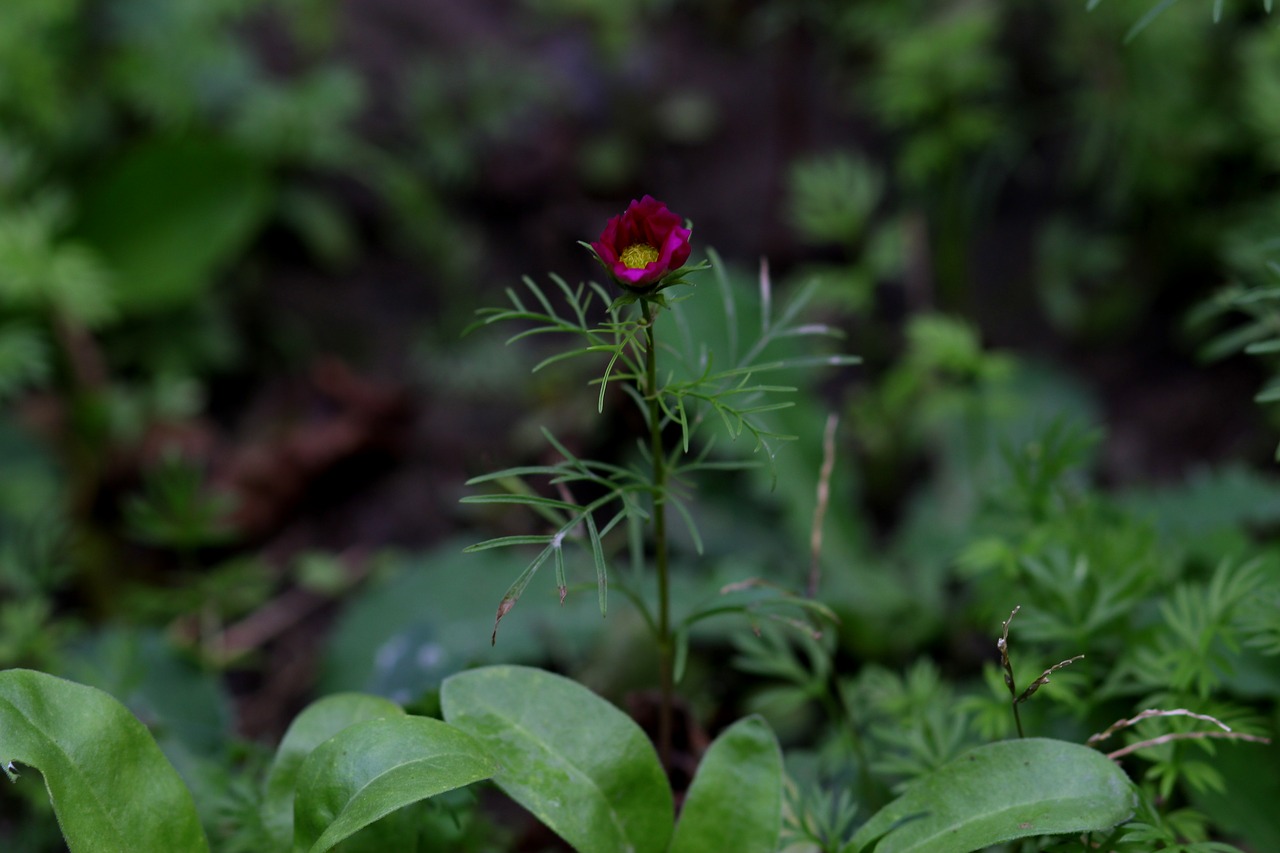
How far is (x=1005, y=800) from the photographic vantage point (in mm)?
917

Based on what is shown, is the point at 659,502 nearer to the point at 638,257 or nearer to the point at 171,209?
the point at 638,257

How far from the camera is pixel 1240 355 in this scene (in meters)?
2.51

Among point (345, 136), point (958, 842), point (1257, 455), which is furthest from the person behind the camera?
point (345, 136)

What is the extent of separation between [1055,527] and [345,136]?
8.45ft

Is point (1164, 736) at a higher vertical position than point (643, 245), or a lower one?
lower

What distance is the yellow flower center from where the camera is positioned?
87cm

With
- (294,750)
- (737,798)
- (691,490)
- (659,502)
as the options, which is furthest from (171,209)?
(737,798)

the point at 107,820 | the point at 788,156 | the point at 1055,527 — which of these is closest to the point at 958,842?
the point at 1055,527

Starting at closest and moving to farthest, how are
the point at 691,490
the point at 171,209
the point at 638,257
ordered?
the point at 638,257
the point at 691,490
the point at 171,209

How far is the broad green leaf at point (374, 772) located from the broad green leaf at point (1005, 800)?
0.39m

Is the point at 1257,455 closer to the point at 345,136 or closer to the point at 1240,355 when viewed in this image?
the point at 1240,355

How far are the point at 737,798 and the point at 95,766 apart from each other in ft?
2.03

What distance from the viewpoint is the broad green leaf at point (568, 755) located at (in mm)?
987

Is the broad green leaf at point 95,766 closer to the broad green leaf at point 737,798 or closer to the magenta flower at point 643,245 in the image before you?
the broad green leaf at point 737,798
